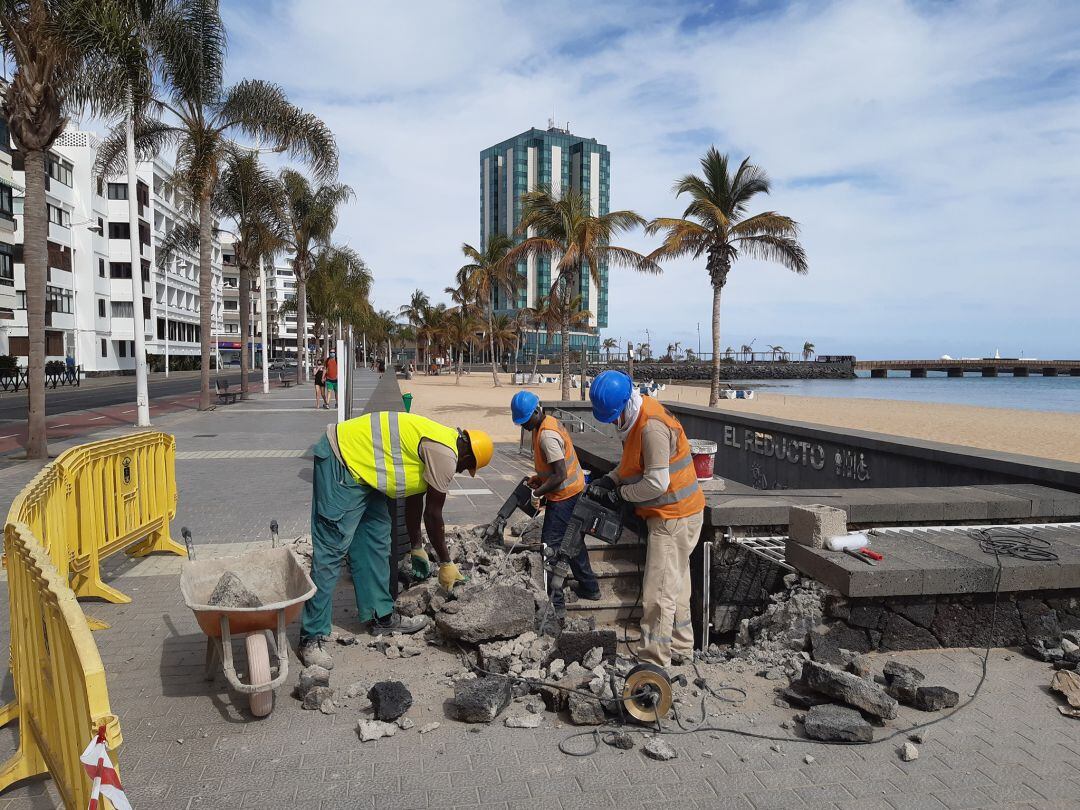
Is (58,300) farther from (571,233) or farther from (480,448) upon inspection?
(480,448)

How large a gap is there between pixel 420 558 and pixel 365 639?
1032 millimetres

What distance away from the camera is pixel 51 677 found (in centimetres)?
286

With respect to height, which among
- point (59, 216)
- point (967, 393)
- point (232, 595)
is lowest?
point (967, 393)

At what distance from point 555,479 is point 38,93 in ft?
39.4

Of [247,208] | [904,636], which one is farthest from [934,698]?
[247,208]

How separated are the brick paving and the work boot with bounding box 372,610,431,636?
0.45 m

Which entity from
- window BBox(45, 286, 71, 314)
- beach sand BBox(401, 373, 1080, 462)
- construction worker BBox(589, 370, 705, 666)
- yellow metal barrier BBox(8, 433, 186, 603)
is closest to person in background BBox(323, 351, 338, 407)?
beach sand BBox(401, 373, 1080, 462)

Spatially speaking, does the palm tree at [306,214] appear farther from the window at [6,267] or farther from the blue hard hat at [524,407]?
the blue hard hat at [524,407]

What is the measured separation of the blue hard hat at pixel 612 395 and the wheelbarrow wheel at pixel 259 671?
7.36 ft

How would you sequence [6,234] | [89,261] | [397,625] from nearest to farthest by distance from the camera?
[397,625] < [6,234] < [89,261]

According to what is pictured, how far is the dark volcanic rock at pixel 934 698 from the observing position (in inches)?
147

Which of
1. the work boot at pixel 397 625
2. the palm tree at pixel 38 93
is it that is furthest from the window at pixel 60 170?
Answer: the work boot at pixel 397 625

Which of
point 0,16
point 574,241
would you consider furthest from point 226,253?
point 0,16

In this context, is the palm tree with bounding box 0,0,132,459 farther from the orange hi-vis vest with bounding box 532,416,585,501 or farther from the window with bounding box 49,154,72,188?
the window with bounding box 49,154,72,188
